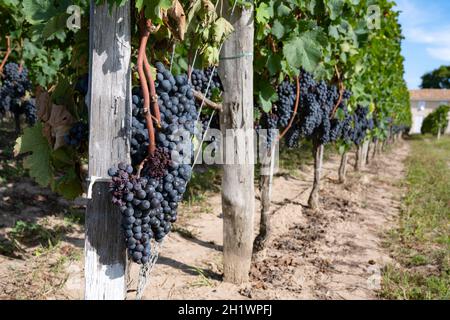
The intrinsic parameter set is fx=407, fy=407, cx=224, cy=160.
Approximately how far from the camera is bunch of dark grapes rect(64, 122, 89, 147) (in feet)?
6.05

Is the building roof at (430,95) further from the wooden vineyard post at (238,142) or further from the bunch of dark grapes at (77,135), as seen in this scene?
the bunch of dark grapes at (77,135)

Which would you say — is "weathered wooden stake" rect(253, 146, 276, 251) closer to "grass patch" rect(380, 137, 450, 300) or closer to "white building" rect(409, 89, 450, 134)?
"grass patch" rect(380, 137, 450, 300)

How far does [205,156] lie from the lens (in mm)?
4344

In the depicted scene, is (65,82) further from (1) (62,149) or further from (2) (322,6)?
(2) (322,6)

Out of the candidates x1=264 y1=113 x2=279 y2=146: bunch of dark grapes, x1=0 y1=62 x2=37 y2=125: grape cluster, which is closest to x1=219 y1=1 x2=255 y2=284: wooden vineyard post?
x1=264 y1=113 x2=279 y2=146: bunch of dark grapes

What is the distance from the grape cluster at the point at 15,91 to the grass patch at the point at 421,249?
629 cm

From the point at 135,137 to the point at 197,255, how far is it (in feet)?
8.60

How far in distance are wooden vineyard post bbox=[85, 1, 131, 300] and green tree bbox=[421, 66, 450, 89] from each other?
88.5 m

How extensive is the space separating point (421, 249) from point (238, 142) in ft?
9.65

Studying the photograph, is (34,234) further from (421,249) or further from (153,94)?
(421,249)

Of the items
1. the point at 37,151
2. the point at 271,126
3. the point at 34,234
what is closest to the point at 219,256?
the point at 271,126

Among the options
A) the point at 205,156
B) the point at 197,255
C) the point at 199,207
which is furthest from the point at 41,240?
the point at 199,207

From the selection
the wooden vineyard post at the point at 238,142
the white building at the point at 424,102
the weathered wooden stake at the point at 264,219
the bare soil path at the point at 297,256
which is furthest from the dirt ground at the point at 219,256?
the white building at the point at 424,102

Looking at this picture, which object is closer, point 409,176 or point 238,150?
point 238,150
